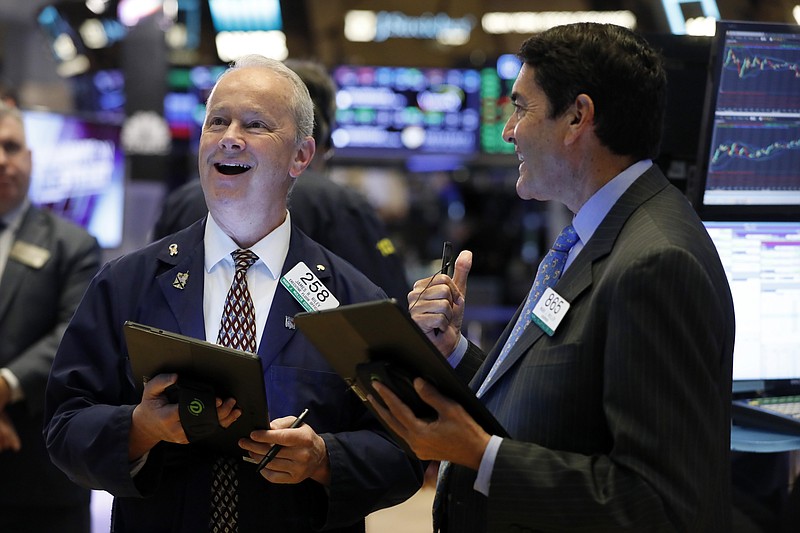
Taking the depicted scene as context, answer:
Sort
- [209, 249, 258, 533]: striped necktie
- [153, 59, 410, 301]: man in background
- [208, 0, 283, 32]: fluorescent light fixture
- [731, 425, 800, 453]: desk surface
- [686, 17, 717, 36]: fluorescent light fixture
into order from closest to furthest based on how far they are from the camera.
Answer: [209, 249, 258, 533]: striped necktie, [731, 425, 800, 453]: desk surface, [686, 17, 717, 36]: fluorescent light fixture, [153, 59, 410, 301]: man in background, [208, 0, 283, 32]: fluorescent light fixture

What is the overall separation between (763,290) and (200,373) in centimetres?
153

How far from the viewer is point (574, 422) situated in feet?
5.81

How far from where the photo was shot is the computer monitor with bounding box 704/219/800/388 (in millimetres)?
2578

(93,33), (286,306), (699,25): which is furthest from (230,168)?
(93,33)

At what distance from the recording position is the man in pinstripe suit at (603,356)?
1640 millimetres

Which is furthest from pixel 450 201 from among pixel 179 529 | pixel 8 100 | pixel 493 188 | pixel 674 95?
pixel 179 529

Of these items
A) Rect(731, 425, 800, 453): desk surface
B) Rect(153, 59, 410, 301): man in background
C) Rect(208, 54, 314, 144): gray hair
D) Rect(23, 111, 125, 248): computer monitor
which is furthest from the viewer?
Rect(23, 111, 125, 248): computer monitor

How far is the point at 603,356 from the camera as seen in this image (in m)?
1.74

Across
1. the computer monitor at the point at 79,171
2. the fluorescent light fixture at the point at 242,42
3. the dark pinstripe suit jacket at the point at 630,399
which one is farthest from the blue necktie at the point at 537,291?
the fluorescent light fixture at the point at 242,42

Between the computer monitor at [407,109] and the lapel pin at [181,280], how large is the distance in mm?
4857

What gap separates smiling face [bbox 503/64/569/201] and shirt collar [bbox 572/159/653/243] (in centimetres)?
7

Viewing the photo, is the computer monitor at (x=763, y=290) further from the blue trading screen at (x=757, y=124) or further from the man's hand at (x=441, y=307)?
the man's hand at (x=441, y=307)

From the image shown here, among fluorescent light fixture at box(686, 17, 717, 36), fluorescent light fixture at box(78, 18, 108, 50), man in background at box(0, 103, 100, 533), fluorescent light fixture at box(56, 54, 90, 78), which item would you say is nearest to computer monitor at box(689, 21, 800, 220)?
fluorescent light fixture at box(686, 17, 717, 36)

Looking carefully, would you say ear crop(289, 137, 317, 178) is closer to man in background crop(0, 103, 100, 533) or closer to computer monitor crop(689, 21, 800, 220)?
computer monitor crop(689, 21, 800, 220)
